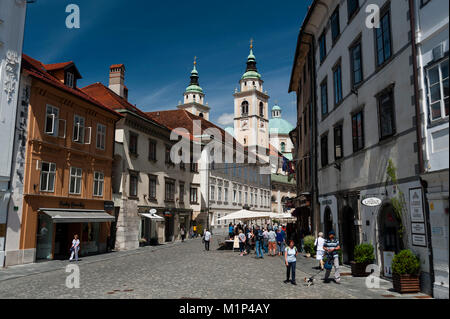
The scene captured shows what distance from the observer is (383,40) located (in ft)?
48.3

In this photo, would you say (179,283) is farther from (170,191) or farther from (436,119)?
(170,191)

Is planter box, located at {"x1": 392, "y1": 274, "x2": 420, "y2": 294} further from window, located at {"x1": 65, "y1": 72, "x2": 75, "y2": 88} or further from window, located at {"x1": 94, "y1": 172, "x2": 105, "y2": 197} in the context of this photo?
window, located at {"x1": 65, "y1": 72, "x2": 75, "y2": 88}

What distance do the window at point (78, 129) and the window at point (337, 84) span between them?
16.4 m

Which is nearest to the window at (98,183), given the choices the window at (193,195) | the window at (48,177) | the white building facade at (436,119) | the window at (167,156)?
the window at (48,177)

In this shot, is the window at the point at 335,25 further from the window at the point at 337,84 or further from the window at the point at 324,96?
the window at the point at 324,96

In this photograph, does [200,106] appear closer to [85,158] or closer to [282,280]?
[85,158]

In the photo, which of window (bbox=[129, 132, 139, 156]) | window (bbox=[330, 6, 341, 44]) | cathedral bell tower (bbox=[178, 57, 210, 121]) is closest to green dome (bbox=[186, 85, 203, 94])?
cathedral bell tower (bbox=[178, 57, 210, 121])

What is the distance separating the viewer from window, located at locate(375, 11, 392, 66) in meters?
14.2

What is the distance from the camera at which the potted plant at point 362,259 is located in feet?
48.6

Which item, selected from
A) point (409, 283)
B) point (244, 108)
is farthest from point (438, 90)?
point (244, 108)

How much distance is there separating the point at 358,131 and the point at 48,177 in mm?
17410

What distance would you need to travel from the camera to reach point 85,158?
2588 cm
